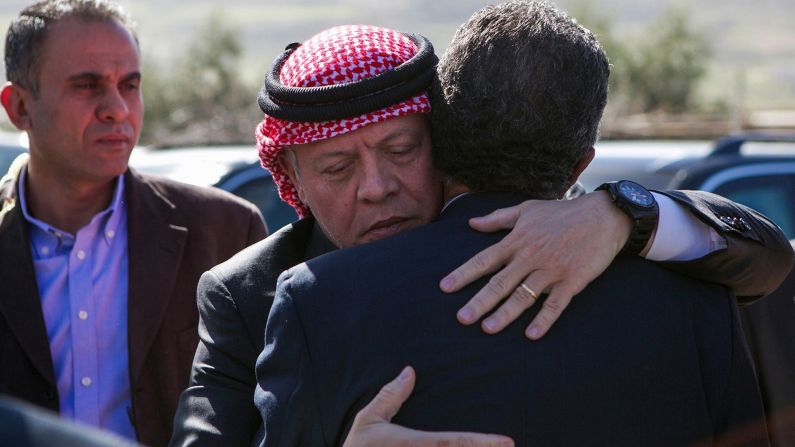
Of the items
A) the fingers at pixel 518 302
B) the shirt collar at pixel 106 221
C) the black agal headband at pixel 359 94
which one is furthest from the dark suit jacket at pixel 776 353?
the shirt collar at pixel 106 221

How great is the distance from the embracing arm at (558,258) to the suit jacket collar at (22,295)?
1701 mm

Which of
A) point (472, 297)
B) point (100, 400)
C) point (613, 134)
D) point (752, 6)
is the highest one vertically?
point (472, 297)

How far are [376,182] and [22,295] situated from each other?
1407mm

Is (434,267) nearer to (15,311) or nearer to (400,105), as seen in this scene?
(400,105)

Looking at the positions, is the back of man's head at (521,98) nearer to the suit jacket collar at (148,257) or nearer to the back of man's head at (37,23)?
the suit jacket collar at (148,257)

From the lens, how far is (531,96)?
2086 millimetres

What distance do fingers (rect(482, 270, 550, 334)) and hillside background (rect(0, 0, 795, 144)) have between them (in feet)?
20.7

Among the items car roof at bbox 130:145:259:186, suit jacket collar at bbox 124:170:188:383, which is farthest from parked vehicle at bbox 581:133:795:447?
suit jacket collar at bbox 124:170:188:383

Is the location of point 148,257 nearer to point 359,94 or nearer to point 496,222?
point 359,94

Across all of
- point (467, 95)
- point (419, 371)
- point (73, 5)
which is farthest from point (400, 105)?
point (73, 5)

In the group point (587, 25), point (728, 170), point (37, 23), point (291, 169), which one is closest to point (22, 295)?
point (37, 23)

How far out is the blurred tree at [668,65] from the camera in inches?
806

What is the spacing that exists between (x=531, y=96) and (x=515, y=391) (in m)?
0.58

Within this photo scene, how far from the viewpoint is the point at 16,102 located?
3.76 m
